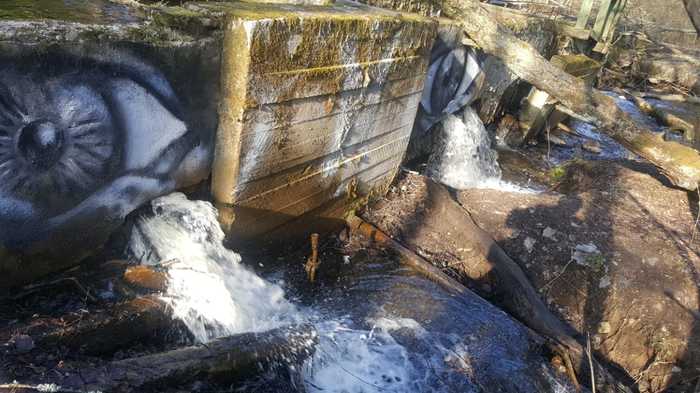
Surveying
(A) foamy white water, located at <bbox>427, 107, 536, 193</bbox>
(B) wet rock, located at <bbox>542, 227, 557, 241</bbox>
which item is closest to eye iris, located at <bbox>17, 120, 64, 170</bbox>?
(B) wet rock, located at <bbox>542, 227, 557, 241</bbox>

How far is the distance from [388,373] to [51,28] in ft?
9.81

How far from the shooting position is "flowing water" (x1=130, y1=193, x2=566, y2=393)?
328 centimetres

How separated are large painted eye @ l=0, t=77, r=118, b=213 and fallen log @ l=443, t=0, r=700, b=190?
4627mm

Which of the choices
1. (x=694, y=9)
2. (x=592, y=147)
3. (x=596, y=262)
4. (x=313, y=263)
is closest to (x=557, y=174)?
(x=592, y=147)

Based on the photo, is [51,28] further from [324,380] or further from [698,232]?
[698,232]

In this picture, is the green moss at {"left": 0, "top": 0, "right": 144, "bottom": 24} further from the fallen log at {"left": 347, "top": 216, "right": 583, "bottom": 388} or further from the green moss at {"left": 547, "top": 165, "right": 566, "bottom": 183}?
the green moss at {"left": 547, "top": 165, "right": 566, "bottom": 183}

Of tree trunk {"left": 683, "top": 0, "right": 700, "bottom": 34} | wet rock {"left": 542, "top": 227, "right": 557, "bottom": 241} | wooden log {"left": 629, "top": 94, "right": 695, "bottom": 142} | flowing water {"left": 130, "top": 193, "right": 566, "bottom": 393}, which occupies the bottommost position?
flowing water {"left": 130, "top": 193, "right": 566, "bottom": 393}

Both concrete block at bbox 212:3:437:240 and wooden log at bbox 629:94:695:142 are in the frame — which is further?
wooden log at bbox 629:94:695:142

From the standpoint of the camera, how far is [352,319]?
3822 mm

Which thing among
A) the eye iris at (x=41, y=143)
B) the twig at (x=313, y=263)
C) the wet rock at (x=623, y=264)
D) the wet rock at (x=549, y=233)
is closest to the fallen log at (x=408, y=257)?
the twig at (x=313, y=263)

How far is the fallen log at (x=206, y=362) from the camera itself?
2141mm

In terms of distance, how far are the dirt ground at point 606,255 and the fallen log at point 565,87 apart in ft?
1.75

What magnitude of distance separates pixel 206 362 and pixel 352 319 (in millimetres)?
1494

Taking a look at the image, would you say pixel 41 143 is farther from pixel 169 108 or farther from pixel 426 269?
pixel 426 269
